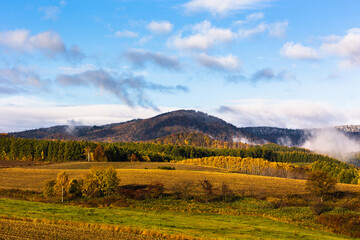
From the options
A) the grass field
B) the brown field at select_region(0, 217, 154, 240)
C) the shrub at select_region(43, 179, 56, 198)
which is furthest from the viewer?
the shrub at select_region(43, 179, 56, 198)

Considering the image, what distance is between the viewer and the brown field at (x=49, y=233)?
3412cm

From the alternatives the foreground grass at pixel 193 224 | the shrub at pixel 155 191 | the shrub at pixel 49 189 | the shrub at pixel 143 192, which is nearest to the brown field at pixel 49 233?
the foreground grass at pixel 193 224

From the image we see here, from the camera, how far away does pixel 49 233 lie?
3606 cm

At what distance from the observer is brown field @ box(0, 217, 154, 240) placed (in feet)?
112

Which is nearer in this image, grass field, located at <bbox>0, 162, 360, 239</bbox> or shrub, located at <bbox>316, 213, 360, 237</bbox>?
grass field, located at <bbox>0, 162, 360, 239</bbox>

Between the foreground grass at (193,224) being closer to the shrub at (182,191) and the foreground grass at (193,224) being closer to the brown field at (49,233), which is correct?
the brown field at (49,233)

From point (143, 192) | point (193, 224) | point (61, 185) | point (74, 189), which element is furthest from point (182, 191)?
point (193, 224)

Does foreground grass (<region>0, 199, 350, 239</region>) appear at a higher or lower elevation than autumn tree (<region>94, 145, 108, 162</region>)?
lower

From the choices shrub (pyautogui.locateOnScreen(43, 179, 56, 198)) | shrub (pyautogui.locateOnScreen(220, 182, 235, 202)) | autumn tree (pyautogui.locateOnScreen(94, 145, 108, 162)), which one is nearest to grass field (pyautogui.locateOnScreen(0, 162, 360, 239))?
shrub (pyautogui.locateOnScreen(220, 182, 235, 202))

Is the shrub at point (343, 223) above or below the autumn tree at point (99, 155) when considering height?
below

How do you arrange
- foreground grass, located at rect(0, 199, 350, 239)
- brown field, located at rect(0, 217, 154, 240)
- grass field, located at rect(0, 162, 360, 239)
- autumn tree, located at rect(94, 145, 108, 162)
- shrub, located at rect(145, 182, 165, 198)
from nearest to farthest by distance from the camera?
brown field, located at rect(0, 217, 154, 240), grass field, located at rect(0, 162, 360, 239), foreground grass, located at rect(0, 199, 350, 239), shrub, located at rect(145, 182, 165, 198), autumn tree, located at rect(94, 145, 108, 162)

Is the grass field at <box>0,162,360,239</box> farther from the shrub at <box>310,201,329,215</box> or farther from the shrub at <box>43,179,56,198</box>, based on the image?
the shrub at <box>43,179,56,198</box>

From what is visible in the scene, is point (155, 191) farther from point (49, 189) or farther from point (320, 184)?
point (320, 184)

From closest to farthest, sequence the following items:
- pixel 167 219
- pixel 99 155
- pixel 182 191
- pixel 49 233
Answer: pixel 49 233
pixel 167 219
pixel 182 191
pixel 99 155
